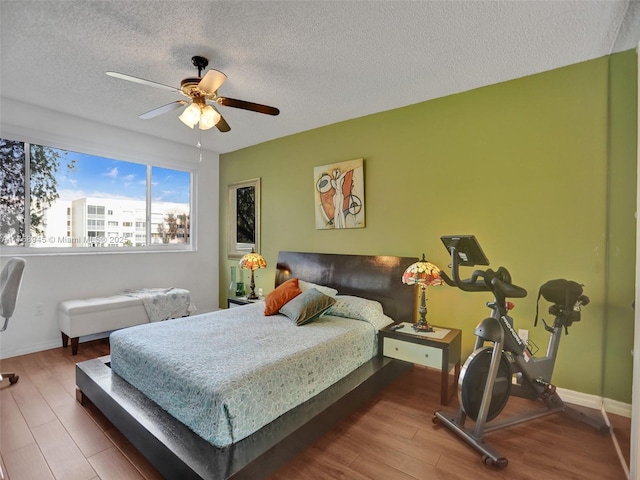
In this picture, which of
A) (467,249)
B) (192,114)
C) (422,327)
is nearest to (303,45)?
(192,114)

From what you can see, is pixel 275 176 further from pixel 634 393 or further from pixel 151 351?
pixel 634 393

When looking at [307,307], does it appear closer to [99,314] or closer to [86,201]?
[99,314]

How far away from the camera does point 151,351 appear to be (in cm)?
212

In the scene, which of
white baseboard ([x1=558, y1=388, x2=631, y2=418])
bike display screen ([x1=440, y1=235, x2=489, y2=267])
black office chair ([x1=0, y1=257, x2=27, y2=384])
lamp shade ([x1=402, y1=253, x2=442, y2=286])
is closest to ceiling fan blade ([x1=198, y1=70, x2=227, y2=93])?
bike display screen ([x1=440, y1=235, x2=489, y2=267])

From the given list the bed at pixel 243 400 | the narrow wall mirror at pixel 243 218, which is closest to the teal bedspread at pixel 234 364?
the bed at pixel 243 400

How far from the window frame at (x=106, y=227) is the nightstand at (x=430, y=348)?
3534mm

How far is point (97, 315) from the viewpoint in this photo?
3594mm

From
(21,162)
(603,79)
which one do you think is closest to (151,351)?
(21,162)

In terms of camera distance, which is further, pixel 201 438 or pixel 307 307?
pixel 307 307

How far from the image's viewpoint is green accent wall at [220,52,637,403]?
2.29 metres

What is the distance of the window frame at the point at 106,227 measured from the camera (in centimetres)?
352

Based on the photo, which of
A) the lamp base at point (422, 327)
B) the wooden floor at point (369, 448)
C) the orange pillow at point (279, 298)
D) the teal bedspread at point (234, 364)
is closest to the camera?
the teal bedspread at point (234, 364)

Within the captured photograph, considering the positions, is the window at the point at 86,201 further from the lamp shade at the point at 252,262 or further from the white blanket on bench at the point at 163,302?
the lamp shade at the point at 252,262

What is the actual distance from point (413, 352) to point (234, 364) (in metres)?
1.55
